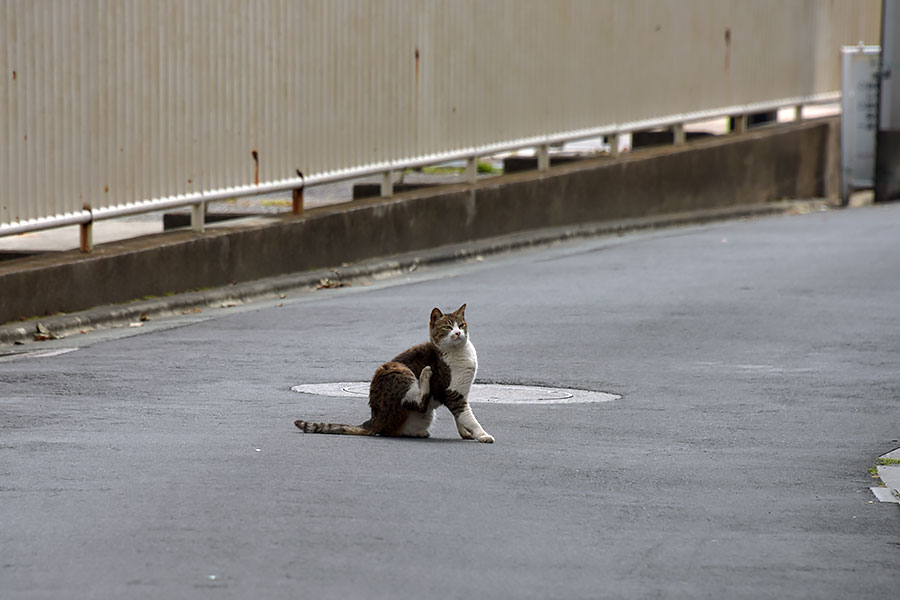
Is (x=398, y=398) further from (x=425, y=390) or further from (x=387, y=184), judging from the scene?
(x=387, y=184)

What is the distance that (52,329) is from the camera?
12891 millimetres

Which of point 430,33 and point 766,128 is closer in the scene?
point 430,33

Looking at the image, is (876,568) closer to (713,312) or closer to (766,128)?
(713,312)

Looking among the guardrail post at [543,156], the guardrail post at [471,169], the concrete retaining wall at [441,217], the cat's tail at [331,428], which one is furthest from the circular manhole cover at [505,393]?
the guardrail post at [543,156]

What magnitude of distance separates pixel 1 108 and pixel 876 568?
328 inches

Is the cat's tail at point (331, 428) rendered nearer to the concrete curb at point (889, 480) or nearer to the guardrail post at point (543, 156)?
the concrete curb at point (889, 480)

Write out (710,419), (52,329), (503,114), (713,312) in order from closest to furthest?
1. (710,419)
2. (52,329)
3. (713,312)
4. (503,114)

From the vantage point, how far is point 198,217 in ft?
50.4

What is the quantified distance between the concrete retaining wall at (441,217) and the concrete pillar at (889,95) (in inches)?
34.7

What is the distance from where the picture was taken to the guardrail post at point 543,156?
20.2 m

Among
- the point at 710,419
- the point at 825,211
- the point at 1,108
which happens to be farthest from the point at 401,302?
the point at 825,211

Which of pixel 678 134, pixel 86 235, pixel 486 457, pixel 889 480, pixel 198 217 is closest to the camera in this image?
pixel 889 480

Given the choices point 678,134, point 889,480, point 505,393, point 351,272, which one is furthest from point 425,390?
point 678,134

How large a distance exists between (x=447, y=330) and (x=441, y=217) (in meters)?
9.15
